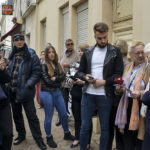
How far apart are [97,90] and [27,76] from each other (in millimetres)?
1549

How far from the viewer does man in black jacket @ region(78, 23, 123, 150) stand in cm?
323

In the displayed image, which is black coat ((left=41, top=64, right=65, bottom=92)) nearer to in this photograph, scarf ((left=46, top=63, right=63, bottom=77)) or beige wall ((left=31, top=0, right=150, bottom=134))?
scarf ((left=46, top=63, right=63, bottom=77))

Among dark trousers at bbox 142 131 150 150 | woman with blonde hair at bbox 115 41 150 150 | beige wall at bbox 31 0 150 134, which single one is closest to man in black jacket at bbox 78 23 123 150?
woman with blonde hair at bbox 115 41 150 150

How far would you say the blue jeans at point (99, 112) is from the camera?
3326mm

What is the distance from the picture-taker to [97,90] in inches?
132

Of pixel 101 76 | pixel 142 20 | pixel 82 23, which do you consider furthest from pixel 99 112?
pixel 82 23

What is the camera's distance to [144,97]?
253cm

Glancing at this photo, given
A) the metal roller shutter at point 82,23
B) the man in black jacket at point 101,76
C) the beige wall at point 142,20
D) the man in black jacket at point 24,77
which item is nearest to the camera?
the man in black jacket at point 101,76

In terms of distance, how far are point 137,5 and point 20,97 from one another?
2.75m

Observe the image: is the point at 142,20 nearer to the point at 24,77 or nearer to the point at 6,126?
the point at 24,77

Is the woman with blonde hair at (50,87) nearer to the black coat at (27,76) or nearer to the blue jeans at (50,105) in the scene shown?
the blue jeans at (50,105)

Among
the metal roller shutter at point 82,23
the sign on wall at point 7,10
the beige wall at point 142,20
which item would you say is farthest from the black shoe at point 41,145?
the sign on wall at point 7,10

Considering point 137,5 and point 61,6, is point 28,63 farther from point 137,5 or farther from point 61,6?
point 61,6

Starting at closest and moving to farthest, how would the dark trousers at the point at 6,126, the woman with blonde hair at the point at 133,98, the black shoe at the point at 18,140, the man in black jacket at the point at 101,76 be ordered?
1. the woman with blonde hair at the point at 133,98
2. the man in black jacket at the point at 101,76
3. the dark trousers at the point at 6,126
4. the black shoe at the point at 18,140
